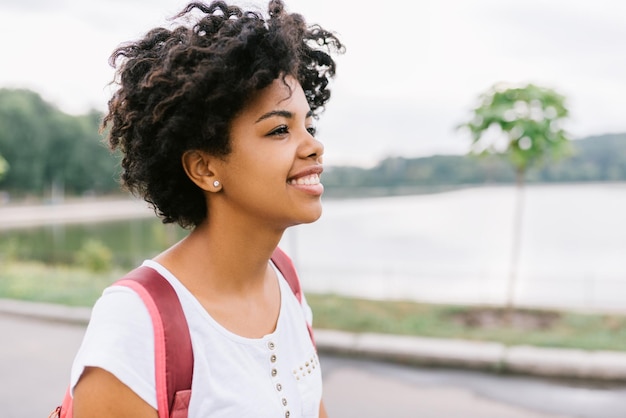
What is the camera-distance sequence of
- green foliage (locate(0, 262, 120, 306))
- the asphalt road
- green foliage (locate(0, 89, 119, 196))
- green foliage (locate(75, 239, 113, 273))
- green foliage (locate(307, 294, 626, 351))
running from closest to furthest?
the asphalt road < green foliage (locate(307, 294, 626, 351)) < green foliage (locate(0, 262, 120, 306)) < green foliage (locate(75, 239, 113, 273)) < green foliage (locate(0, 89, 119, 196))

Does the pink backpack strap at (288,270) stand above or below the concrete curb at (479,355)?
above

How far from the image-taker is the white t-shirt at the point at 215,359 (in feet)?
3.59

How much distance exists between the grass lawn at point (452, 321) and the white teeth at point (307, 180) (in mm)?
4497

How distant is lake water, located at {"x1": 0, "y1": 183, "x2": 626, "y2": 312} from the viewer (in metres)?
10.5

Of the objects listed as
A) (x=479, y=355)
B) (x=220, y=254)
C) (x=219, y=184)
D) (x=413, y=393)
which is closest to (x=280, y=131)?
(x=219, y=184)

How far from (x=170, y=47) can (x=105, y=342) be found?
65 cm

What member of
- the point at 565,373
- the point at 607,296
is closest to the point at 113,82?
the point at 565,373

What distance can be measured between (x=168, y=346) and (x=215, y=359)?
5.3 inches

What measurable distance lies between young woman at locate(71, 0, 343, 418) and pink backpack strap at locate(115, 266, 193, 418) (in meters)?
0.02

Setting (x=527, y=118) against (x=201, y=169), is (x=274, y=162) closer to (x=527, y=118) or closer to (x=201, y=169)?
(x=201, y=169)

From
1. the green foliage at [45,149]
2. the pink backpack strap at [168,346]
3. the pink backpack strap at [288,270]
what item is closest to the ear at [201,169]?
the pink backpack strap at [168,346]

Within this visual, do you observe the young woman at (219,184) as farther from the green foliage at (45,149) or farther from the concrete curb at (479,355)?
the green foliage at (45,149)

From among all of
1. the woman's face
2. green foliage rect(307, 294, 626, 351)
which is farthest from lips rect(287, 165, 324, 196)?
green foliage rect(307, 294, 626, 351)

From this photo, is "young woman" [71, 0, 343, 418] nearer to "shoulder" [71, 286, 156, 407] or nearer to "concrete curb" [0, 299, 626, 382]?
"shoulder" [71, 286, 156, 407]
